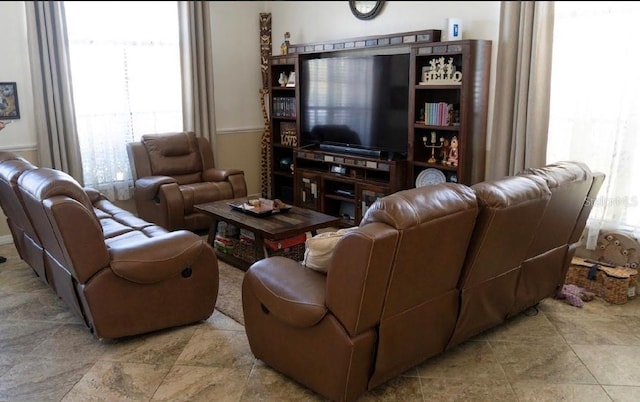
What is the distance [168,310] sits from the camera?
9.67 ft

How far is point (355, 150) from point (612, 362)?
294cm

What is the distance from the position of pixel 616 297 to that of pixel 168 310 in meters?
2.75

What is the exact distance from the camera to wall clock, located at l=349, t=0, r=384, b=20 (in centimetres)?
499

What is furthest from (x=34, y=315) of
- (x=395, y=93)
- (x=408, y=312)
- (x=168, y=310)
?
(x=395, y=93)

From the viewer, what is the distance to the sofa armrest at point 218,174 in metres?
5.12

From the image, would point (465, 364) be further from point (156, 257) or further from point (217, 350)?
point (156, 257)

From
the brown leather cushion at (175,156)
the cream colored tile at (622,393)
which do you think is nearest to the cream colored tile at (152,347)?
the cream colored tile at (622,393)

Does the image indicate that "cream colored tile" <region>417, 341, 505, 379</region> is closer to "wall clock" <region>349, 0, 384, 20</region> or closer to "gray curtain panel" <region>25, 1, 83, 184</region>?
"wall clock" <region>349, 0, 384, 20</region>

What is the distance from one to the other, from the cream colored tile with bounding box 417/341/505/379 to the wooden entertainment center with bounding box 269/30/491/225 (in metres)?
1.80

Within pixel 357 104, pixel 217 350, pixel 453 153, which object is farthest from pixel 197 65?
pixel 217 350

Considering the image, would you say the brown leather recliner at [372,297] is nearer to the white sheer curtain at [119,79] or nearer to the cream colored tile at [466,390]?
the cream colored tile at [466,390]

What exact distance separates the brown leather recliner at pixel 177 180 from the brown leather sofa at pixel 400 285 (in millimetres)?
2306

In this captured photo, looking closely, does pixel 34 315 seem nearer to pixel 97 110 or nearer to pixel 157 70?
pixel 97 110

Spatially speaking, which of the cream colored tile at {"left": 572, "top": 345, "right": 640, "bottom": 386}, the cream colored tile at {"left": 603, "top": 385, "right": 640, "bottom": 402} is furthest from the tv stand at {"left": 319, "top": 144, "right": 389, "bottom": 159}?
the cream colored tile at {"left": 603, "top": 385, "right": 640, "bottom": 402}
